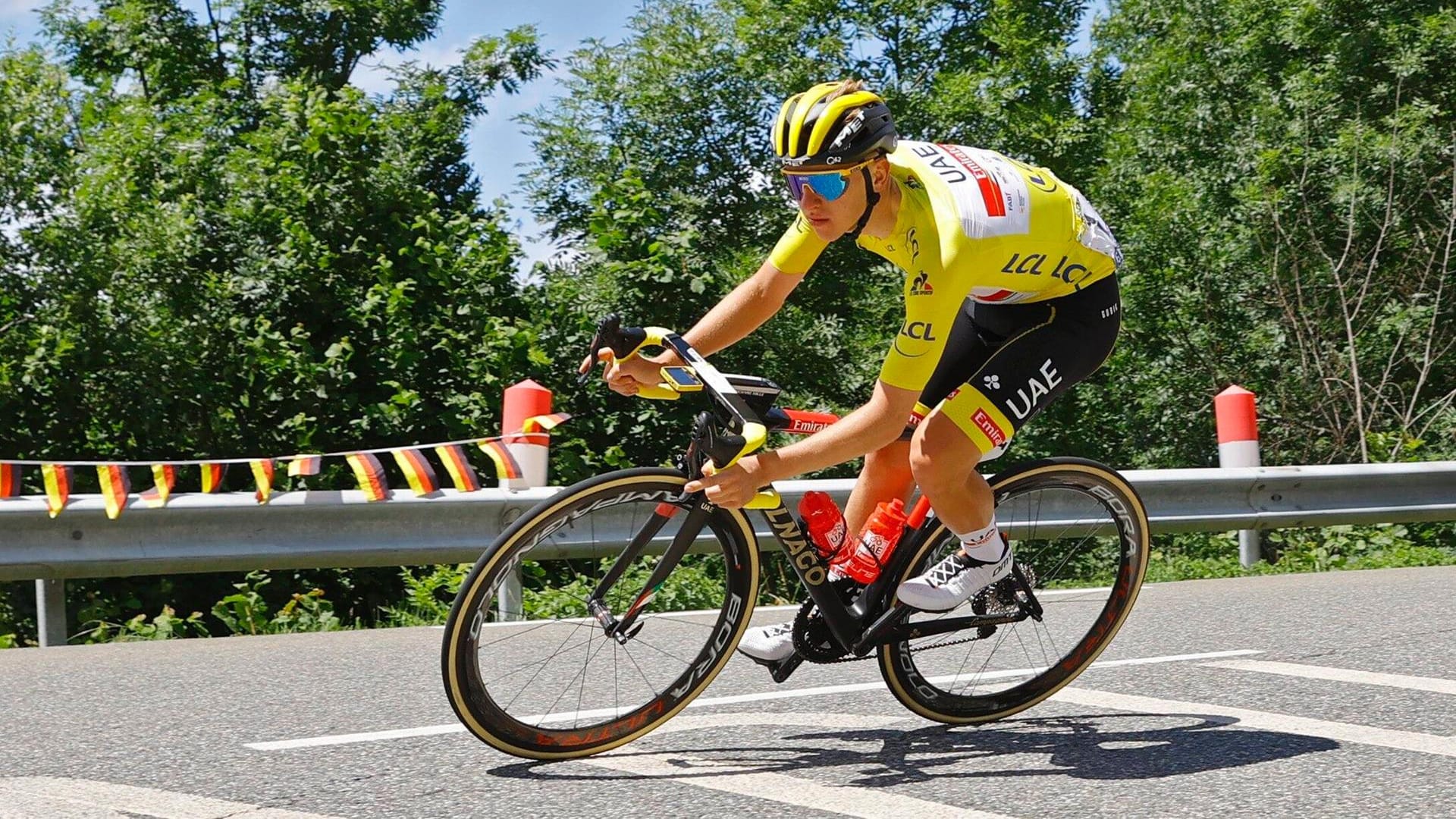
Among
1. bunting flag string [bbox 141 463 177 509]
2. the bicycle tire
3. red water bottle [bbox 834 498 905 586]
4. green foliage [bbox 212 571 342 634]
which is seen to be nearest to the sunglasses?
the bicycle tire

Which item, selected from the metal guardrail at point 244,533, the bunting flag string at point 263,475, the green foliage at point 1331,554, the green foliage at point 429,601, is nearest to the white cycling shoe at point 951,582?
the metal guardrail at point 244,533

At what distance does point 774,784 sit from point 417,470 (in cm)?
420

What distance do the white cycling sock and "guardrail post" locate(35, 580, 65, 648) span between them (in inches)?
178

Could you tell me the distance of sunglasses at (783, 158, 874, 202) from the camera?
396cm

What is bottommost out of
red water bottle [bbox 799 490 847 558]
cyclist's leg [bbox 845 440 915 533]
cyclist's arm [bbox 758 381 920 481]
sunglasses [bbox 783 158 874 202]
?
red water bottle [bbox 799 490 847 558]

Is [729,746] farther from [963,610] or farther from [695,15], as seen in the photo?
[695,15]

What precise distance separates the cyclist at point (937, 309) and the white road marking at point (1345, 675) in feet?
4.05

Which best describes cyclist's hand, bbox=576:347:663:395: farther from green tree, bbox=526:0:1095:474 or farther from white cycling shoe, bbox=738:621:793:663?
green tree, bbox=526:0:1095:474

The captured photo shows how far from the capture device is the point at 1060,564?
5.24 meters

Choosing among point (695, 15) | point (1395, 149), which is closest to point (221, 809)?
point (1395, 149)

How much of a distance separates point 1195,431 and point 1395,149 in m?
5.72

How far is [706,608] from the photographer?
15.0 ft

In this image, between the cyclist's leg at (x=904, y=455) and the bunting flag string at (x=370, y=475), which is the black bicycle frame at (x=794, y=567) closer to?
the cyclist's leg at (x=904, y=455)

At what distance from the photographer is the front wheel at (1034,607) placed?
4566mm
